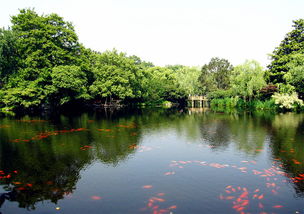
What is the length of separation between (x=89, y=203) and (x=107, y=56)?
5770 centimetres

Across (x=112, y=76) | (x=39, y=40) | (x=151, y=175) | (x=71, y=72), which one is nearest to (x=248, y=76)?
(x=112, y=76)

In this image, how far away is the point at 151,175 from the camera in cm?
1176

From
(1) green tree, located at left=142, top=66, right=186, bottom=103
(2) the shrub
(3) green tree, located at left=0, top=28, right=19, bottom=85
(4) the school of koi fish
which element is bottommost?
(4) the school of koi fish

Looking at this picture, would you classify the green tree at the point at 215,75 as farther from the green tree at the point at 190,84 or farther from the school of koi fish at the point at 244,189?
the school of koi fish at the point at 244,189

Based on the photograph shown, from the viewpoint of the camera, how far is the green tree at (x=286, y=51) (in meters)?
51.0

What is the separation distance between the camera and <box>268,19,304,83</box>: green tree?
51000 mm

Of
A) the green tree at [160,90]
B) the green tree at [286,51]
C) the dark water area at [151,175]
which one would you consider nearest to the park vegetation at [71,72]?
the green tree at [286,51]

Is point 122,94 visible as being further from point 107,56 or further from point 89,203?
point 89,203

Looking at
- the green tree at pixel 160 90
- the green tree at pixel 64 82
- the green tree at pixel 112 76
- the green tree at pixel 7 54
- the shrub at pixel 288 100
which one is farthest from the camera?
the green tree at pixel 160 90

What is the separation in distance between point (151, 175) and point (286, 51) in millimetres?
54646

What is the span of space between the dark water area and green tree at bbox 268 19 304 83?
124 ft

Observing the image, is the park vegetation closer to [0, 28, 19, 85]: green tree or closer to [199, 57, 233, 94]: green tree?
[0, 28, 19, 85]: green tree

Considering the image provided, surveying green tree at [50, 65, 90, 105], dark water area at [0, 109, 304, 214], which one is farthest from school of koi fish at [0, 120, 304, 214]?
green tree at [50, 65, 90, 105]

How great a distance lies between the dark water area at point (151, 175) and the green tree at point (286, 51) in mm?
37893
